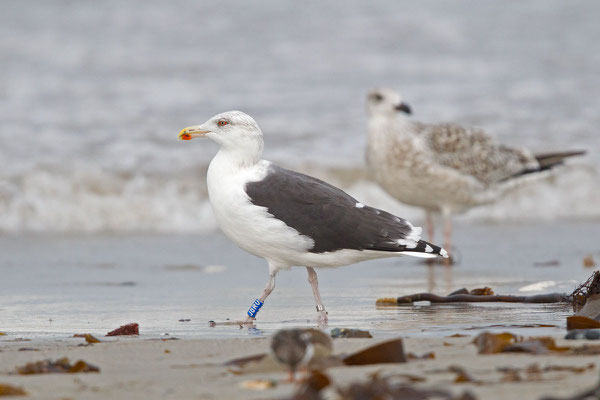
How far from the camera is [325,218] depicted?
18.0 ft

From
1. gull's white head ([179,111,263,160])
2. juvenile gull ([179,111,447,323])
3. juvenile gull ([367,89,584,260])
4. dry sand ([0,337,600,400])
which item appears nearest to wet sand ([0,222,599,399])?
dry sand ([0,337,600,400])

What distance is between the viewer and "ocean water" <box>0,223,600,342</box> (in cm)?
511

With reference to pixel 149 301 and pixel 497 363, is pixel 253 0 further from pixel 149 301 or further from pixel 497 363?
pixel 497 363

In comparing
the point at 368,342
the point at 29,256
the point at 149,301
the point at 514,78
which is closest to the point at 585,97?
the point at 514,78

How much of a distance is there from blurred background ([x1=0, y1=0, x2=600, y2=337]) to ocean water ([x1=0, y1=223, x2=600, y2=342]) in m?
0.03

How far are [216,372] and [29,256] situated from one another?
5484mm

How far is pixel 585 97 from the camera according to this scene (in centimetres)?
1641

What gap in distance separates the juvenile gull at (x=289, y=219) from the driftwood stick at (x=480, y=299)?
410 mm

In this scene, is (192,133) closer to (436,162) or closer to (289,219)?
(289,219)

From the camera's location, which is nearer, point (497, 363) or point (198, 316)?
point (497, 363)

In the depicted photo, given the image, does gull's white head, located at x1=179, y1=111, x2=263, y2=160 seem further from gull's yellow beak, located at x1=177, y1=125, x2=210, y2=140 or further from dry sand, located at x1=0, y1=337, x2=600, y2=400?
dry sand, located at x1=0, y1=337, x2=600, y2=400

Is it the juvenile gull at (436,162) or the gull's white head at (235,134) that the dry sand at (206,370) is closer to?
the gull's white head at (235,134)

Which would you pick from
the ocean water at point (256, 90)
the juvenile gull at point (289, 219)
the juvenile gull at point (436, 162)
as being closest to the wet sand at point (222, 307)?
the juvenile gull at point (289, 219)

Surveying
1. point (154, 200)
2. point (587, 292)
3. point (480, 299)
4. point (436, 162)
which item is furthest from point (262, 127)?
point (587, 292)
